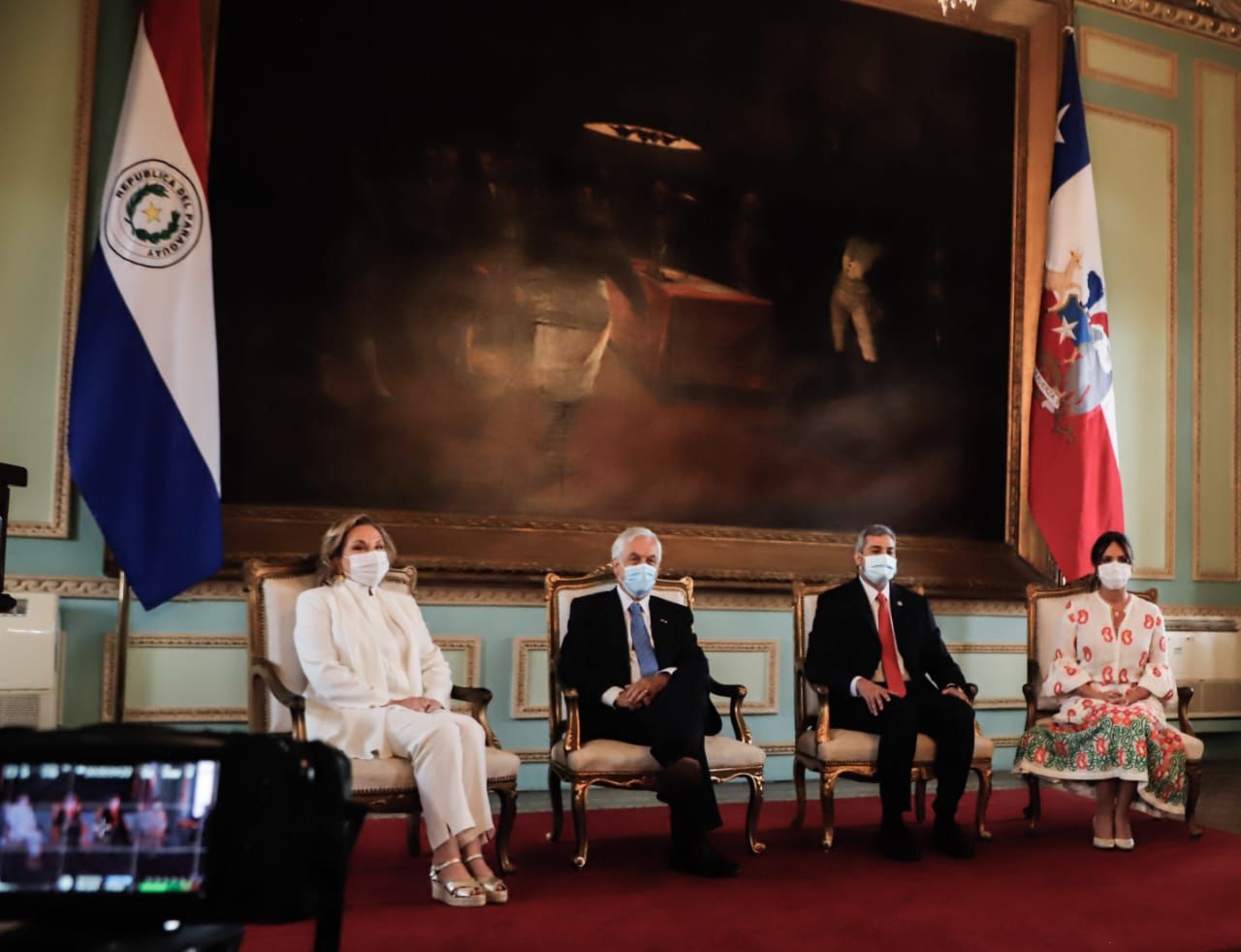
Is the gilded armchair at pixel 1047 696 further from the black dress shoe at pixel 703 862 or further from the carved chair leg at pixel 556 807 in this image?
the carved chair leg at pixel 556 807

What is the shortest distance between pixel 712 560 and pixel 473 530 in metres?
1.26

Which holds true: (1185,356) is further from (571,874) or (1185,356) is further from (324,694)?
(324,694)

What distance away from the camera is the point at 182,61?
190 inches

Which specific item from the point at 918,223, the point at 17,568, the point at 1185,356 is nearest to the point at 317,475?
the point at 17,568

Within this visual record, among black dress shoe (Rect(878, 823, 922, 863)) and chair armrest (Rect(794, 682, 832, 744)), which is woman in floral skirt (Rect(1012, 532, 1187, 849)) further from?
chair armrest (Rect(794, 682, 832, 744))

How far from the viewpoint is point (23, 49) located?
4.89 m

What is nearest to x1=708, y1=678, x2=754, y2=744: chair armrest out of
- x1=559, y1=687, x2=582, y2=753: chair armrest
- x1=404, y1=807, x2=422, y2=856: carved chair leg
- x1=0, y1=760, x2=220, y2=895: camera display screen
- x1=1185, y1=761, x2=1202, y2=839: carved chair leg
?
x1=559, y1=687, x2=582, y2=753: chair armrest

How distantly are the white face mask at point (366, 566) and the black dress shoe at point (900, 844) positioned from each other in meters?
2.12

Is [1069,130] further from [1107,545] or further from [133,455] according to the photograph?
[133,455]

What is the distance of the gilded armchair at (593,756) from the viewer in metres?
4.06

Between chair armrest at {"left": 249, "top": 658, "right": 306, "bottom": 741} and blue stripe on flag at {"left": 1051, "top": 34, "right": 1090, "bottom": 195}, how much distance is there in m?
5.26

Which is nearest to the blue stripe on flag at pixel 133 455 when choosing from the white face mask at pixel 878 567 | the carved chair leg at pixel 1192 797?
the white face mask at pixel 878 567

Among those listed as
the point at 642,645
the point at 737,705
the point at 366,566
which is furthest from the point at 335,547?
the point at 737,705

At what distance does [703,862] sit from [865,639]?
4.35 feet
